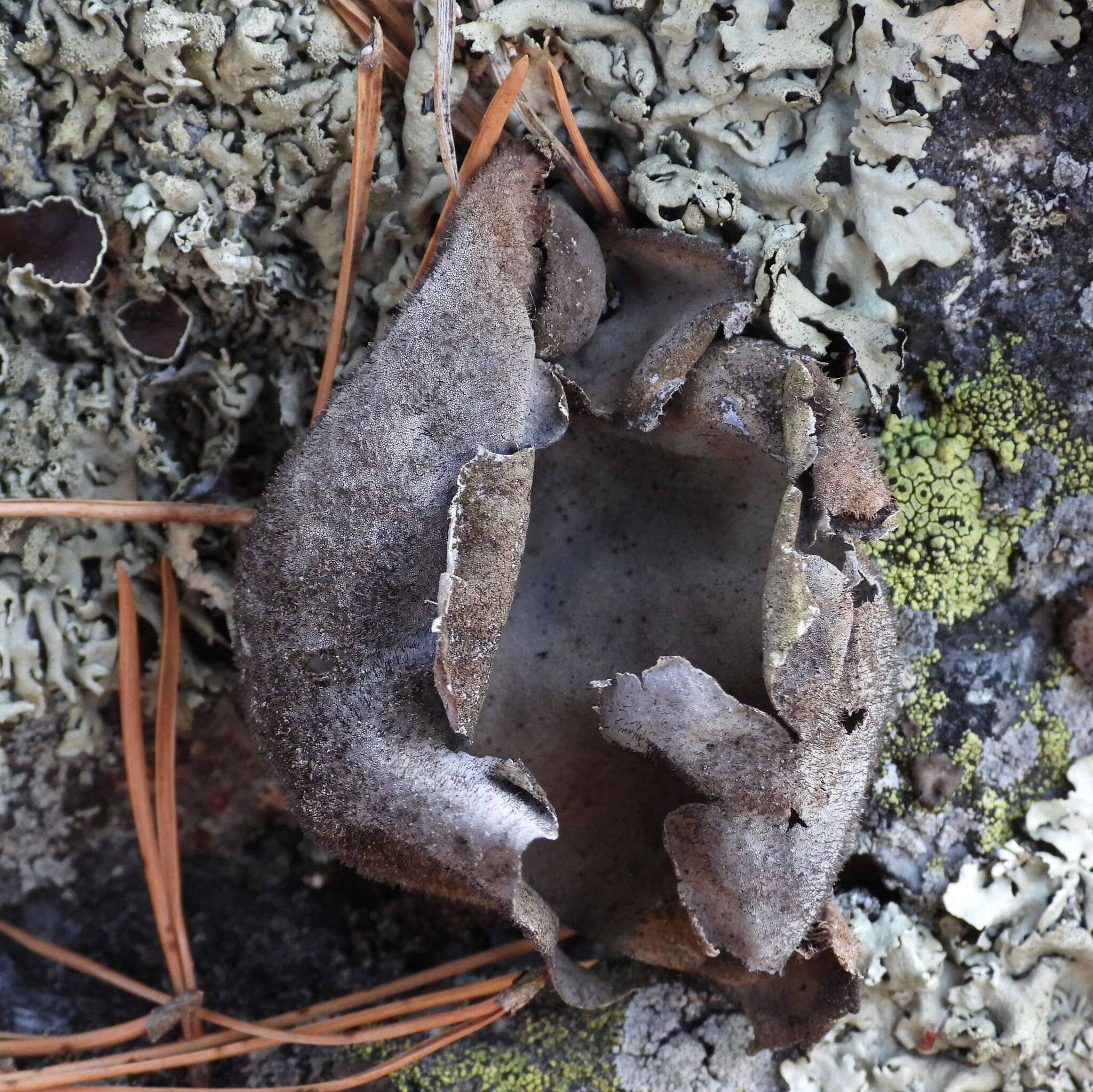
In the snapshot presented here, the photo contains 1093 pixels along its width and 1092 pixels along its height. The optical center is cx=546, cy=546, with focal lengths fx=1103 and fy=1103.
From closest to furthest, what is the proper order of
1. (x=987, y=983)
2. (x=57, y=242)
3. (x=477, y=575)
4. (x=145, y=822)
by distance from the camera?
1. (x=477, y=575)
2. (x=57, y=242)
3. (x=987, y=983)
4. (x=145, y=822)

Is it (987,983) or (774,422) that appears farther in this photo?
(987,983)

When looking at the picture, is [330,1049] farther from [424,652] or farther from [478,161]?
[478,161]

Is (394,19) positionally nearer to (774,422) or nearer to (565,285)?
(565,285)

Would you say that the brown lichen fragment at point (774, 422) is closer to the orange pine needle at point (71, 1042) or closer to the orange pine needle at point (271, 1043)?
the orange pine needle at point (271, 1043)

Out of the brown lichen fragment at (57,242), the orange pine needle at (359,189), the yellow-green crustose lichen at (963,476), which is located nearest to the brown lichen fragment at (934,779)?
the yellow-green crustose lichen at (963,476)

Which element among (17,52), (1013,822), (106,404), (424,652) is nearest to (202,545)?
(106,404)

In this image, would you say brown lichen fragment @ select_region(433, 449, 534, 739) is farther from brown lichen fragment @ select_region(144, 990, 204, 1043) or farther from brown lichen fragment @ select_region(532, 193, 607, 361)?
brown lichen fragment @ select_region(144, 990, 204, 1043)

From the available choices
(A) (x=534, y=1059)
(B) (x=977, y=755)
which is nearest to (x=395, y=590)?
(A) (x=534, y=1059)
